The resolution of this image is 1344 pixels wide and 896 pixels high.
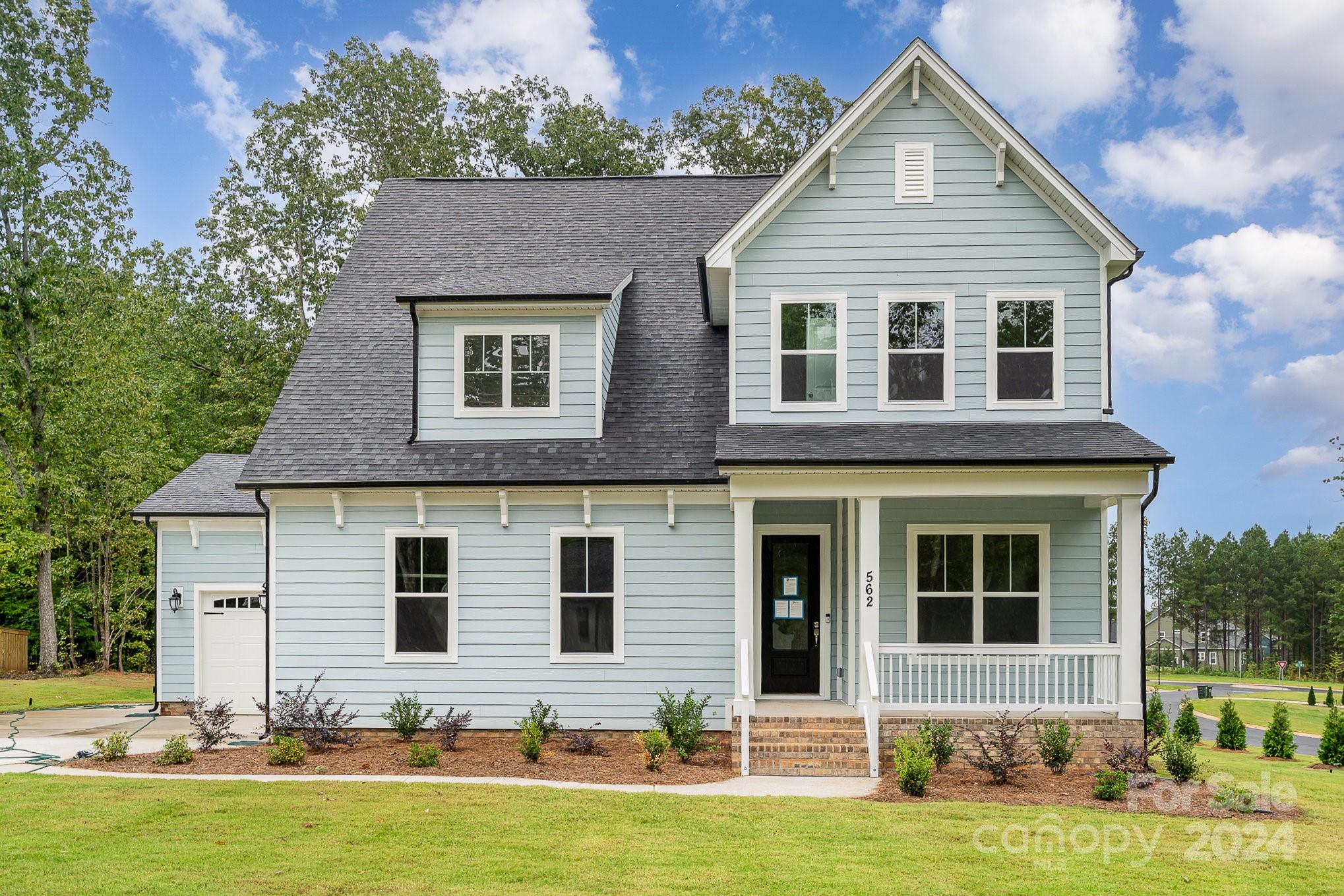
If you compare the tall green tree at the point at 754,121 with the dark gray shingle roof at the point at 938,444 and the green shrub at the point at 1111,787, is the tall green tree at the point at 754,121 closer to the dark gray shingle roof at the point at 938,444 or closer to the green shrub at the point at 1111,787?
the dark gray shingle roof at the point at 938,444

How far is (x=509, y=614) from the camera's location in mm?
12875

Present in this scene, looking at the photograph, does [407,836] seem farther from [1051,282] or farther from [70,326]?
[70,326]

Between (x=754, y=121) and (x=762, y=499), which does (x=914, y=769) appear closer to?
(x=762, y=499)

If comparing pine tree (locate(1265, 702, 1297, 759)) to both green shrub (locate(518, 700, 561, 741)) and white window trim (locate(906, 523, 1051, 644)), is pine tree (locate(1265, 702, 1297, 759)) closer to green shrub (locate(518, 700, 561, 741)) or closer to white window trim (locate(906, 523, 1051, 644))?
white window trim (locate(906, 523, 1051, 644))

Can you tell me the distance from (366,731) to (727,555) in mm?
5326

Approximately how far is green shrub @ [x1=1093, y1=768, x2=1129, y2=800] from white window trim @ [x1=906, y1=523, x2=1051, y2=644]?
292 cm

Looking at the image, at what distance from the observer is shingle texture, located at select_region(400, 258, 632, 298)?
13.1m

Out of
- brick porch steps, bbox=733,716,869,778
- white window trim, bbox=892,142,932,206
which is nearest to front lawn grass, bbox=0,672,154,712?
brick porch steps, bbox=733,716,869,778

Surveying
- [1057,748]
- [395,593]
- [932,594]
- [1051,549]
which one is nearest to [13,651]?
[395,593]

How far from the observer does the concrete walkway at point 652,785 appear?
9.82 m

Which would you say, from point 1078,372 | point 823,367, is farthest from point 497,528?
point 1078,372

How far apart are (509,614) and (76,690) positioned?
546 inches

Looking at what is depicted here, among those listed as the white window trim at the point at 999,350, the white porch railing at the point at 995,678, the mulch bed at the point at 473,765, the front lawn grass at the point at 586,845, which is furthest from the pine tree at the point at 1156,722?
the mulch bed at the point at 473,765

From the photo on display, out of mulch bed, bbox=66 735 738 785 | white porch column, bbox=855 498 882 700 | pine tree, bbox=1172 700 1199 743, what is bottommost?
pine tree, bbox=1172 700 1199 743
